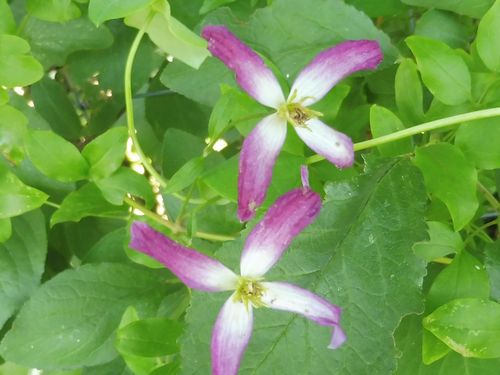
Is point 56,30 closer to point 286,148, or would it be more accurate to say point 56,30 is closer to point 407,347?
point 286,148

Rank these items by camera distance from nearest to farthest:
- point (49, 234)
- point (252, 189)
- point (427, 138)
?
point (252, 189), point (427, 138), point (49, 234)

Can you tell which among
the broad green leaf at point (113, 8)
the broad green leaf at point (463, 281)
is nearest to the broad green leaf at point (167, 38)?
the broad green leaf at point (113, 8)

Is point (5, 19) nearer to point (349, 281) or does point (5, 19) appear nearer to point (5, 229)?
point (5, 229)

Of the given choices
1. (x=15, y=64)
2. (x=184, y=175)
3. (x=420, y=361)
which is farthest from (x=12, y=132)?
(x=420, y=361)

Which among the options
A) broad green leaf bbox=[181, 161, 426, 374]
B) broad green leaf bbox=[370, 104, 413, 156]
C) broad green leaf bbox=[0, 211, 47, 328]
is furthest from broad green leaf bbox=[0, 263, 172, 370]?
broad green leaf bbox=[370, 104, 413, 156]

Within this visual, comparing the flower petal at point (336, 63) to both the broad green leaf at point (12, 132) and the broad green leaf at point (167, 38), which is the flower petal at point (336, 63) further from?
the broad green leaf at point (12, 132)

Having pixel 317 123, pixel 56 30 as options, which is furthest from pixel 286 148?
pixel 56 30
